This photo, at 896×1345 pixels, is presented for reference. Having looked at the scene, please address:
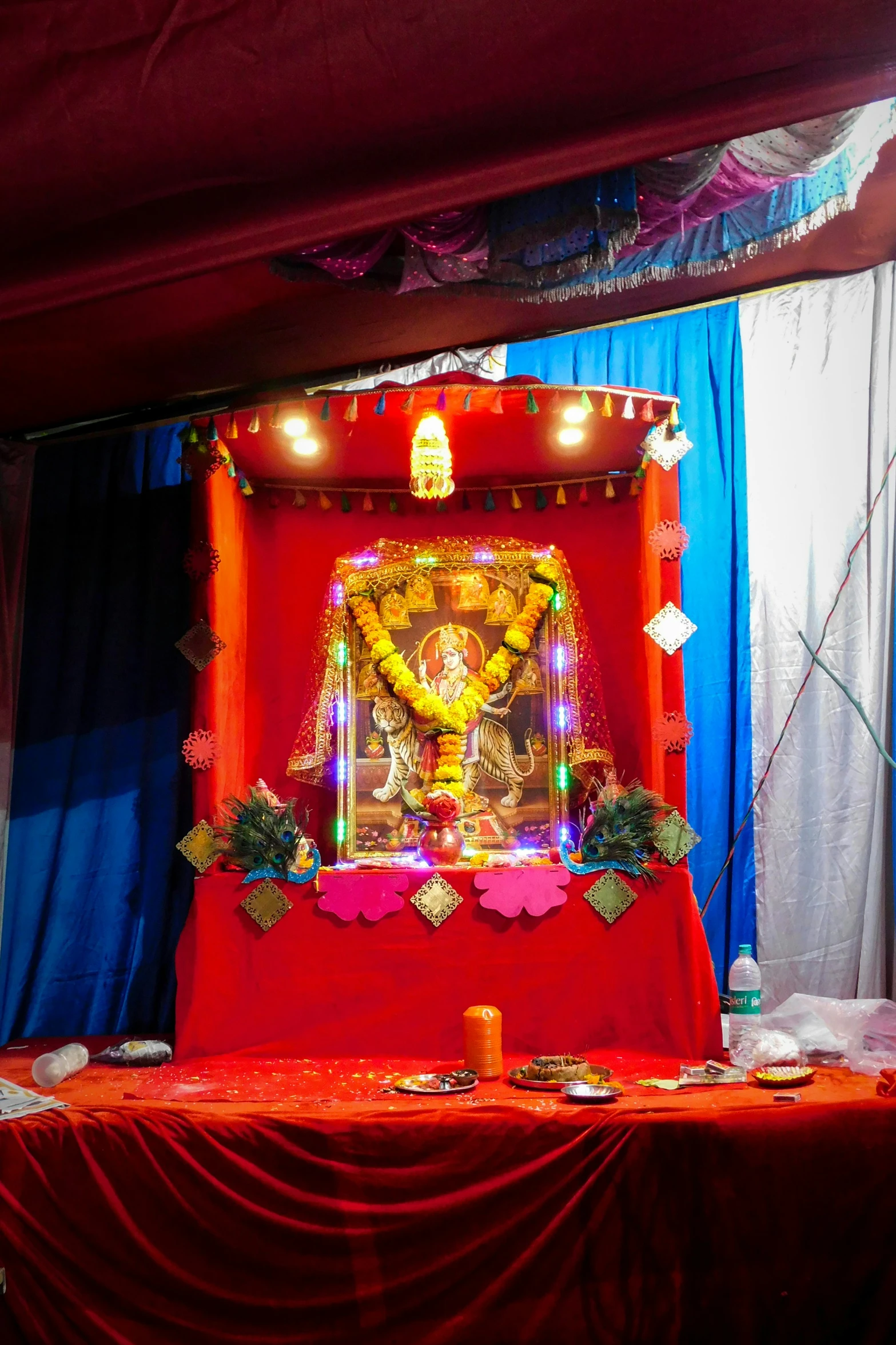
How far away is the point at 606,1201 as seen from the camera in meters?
2.63

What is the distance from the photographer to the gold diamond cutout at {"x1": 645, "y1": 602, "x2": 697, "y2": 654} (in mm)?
4516

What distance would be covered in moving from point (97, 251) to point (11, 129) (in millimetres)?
226

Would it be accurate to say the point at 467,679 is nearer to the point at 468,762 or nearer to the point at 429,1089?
the point at 468,762

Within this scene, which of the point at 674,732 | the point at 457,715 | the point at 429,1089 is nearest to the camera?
the point at 429,1089

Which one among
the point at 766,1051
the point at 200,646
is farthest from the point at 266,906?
the point at 766,1051

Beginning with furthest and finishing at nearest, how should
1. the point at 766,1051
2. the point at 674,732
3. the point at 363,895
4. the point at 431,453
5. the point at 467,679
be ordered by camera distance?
the point at 467,679
the point at 431,453
the point at 674,732
the point at 363,895
the point at 766,1051

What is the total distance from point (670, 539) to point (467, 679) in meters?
1.18

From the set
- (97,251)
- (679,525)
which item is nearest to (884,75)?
(97,251)

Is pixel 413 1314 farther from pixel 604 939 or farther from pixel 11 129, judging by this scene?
pixel 11 129

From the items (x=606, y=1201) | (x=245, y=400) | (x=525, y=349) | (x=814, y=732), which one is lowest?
(x=606, y=1201)

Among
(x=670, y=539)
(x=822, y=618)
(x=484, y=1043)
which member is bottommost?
(x=484, y=1043)

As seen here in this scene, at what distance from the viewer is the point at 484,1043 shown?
379 centimetres

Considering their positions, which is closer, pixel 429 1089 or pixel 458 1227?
pixel 458 1227

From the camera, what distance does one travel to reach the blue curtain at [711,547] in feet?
16.0
